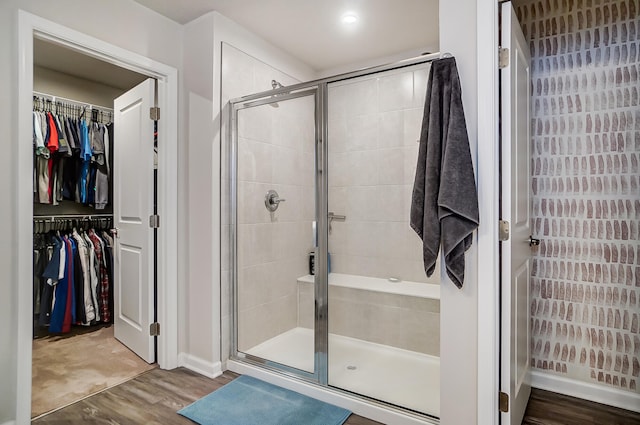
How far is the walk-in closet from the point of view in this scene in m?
3.10

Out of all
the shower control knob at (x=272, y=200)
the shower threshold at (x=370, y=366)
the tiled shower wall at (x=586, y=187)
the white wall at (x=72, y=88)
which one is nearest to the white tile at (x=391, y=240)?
the shower threshold at (x=370, y=366)

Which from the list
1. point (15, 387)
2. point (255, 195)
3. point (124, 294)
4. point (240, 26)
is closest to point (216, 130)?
point (255, 195)

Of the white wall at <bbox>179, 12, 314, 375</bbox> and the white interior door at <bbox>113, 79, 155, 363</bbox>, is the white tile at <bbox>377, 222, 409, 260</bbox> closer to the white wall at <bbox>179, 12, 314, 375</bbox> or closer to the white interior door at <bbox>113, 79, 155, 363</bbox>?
the white wall at <bbox>179, 12, 314, 375</bbox>

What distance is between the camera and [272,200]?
2678 mm

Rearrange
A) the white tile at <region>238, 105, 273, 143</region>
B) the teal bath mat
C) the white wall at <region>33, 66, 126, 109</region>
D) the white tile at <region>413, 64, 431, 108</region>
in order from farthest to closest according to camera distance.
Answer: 1. the white wall at <region>33, 66, 126, 109</region>
2. the white tile at <region>238, 105, 273, 143</region>
3. the white tile at <region>413, 64, 431, 108</region>
4. the teal bath mat

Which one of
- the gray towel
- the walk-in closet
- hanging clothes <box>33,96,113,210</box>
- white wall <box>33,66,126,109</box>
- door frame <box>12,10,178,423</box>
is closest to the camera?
the gray towel

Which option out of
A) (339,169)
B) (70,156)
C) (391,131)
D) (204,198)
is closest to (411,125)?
(391,131)

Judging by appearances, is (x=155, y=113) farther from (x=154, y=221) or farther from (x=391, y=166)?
(x=391, y=166)

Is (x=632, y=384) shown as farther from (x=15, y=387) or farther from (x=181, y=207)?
(x=15, y=387)

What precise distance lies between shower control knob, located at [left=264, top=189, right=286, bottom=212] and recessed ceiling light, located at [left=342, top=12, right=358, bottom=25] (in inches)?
52.2

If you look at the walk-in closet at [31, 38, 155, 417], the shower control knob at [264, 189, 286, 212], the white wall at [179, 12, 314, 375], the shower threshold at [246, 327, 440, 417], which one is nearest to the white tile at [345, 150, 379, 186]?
the shower control knob at [264, 189, 286, 212]

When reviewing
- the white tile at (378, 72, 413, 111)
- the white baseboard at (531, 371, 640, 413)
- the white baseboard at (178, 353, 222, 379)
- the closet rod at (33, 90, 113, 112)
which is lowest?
the white baseboard at (531, 371, 640, 413)

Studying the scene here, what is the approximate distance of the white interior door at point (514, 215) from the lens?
156 cm

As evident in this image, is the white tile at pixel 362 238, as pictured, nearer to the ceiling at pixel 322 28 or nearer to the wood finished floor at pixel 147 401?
the wood finished floor at pixel 147 401
